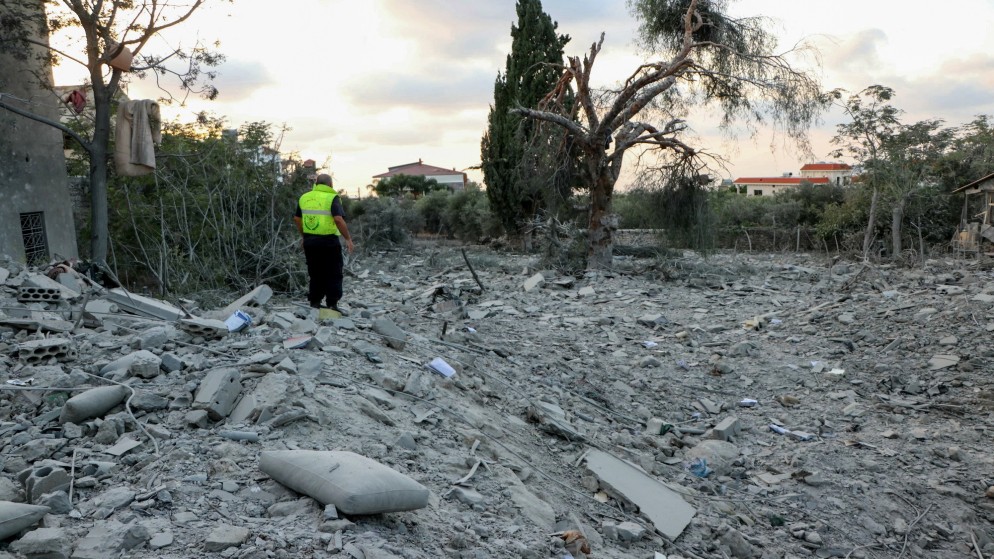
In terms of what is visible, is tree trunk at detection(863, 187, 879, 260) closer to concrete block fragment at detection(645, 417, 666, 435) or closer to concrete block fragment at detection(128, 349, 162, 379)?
concrete block fragment at detection(645, 417, 666, 435)

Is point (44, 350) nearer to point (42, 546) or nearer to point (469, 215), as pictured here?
point (42, 546)

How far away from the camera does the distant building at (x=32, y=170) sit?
1087 cm

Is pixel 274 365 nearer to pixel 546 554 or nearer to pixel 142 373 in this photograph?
pixel 142 373

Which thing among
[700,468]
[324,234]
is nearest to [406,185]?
[324,234]

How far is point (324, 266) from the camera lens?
291 inches

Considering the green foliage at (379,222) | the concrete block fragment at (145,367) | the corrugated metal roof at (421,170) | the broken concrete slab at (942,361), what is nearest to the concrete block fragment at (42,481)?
the concrete block fragment at (145,367)

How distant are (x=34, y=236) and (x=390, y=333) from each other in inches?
323

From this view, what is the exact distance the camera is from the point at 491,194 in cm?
2422

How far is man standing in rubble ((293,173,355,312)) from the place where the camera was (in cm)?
713

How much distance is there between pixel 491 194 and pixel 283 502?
2142cm

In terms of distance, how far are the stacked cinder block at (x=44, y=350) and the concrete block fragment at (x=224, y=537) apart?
2897 millimetres

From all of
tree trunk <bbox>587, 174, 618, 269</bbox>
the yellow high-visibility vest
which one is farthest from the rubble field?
tree trunk <bbox>587, 174, 618, 269</bbox>

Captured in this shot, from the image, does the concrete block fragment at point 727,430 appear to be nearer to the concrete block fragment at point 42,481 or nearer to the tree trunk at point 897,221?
the concrete block fragment at point 42,481

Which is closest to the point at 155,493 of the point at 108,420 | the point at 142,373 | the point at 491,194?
the point at 108,420
